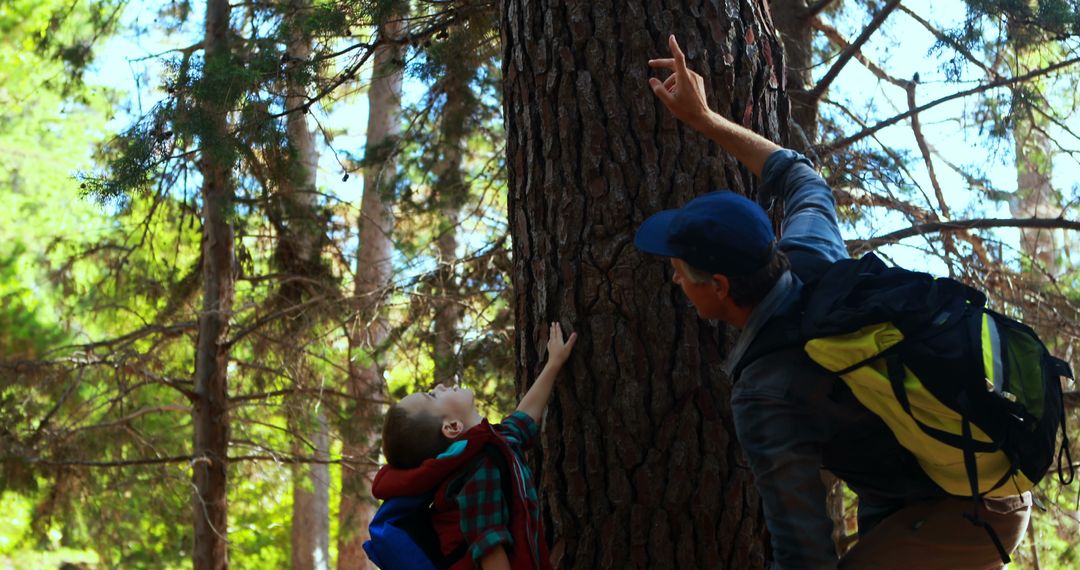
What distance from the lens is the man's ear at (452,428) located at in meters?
3.05

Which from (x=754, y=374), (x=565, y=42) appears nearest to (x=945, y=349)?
(x=754, y=374)

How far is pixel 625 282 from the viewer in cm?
317

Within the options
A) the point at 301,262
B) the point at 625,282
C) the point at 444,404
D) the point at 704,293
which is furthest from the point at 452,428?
the point at 301,262

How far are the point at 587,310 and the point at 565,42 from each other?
2.75ft

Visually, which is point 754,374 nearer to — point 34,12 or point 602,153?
point 602,153

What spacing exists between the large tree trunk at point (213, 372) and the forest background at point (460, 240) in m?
0.02

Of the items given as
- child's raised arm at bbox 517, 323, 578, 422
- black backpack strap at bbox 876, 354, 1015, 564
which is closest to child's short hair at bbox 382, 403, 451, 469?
child's raised arm at bbox 517, 323, 578, 422

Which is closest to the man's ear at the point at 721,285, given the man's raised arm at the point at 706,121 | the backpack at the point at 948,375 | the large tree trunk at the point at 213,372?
the backpack at the point at 948,375

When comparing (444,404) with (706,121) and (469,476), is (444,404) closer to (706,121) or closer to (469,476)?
(469,476)

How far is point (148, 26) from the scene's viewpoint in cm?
1021

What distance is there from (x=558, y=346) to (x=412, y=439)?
505 millimetres

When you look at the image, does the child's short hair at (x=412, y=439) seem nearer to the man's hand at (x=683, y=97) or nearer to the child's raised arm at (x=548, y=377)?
the child's raised arm at (x=548, y=377)

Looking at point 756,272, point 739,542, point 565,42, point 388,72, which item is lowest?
point 739,542

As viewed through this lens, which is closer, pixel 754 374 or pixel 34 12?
pixel 754 374
